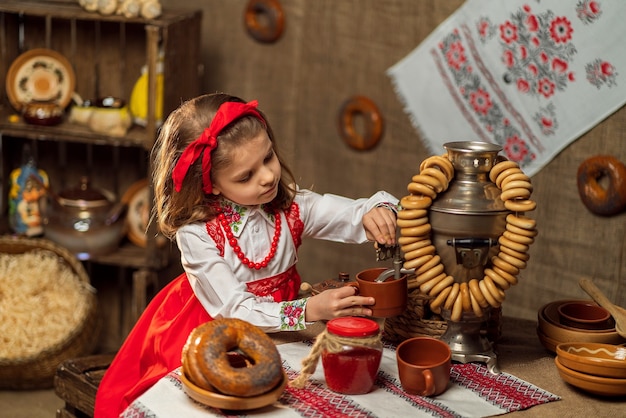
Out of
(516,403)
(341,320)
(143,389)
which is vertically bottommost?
(143,389)

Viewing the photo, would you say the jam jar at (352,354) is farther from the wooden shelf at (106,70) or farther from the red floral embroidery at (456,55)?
the wooden shelf at (106,70)

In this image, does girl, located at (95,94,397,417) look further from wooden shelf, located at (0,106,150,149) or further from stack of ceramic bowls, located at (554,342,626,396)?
wooden shelf, located at (0,106,150,149)

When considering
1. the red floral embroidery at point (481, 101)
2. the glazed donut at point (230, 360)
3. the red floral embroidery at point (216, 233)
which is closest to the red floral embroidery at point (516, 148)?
the red floral embroidery at point (481, 101)

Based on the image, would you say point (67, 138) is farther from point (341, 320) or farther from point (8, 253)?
point (341, 320)

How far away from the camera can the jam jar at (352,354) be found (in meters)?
1.65

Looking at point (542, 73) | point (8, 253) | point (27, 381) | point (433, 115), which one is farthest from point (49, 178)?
point (542, 73)

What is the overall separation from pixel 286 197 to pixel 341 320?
537 mm

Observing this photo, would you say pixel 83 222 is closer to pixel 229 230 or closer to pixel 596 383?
pixel 229 230

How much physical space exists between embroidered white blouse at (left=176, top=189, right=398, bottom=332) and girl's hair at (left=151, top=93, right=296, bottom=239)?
38 mm

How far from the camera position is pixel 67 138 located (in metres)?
3.65

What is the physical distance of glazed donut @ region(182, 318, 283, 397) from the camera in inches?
62.1

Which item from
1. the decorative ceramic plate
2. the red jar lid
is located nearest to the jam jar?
the red jar lid

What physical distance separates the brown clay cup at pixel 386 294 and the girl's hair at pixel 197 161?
1.31 feet

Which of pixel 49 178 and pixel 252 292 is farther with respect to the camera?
pixel 49 178
